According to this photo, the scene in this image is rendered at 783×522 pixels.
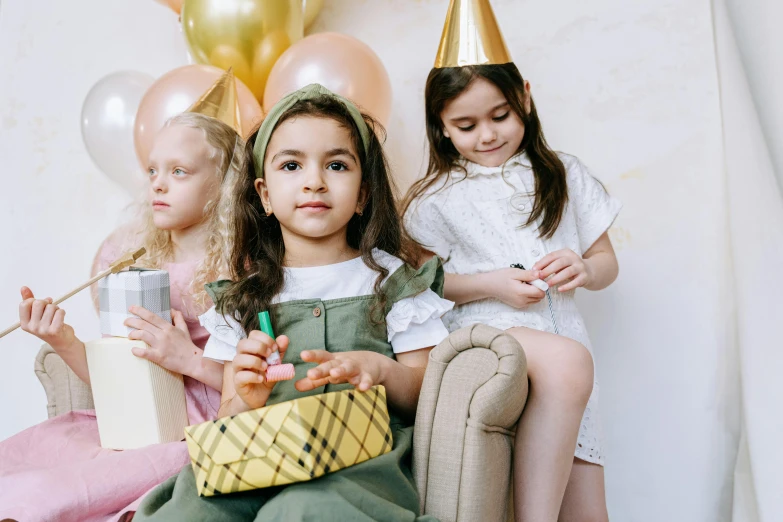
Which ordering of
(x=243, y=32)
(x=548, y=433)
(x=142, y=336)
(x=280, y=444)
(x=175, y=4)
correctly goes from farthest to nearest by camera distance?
1. (x=175, y=4)
2. (x=243, y=32)
3. (x=142, y=336)
4. (x=548, y=433)
5. (x=280, y=444)

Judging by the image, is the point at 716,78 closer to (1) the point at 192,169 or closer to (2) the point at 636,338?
(2) the point at 636,338

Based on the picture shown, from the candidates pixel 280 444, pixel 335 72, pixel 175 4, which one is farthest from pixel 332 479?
pixel 175 4

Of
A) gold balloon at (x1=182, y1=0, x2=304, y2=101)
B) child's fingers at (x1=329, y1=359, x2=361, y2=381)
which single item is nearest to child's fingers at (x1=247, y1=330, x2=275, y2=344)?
child's fingers at (x1=329, y1=359, x2=361, y2=381)

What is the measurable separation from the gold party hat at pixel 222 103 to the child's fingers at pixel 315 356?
0.72 metres

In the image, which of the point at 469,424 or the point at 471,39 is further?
the point at 471,39

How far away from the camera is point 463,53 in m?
1.41

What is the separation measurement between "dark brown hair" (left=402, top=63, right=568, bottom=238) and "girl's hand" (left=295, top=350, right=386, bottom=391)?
51 cm

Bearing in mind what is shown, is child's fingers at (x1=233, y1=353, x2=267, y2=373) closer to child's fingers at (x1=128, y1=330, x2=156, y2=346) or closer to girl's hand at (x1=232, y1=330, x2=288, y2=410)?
girl's hand at (x1=232, y1=330, x2=288, y2=410)

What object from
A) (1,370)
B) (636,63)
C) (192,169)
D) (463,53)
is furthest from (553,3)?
(1,370)

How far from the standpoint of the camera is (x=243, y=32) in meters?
1.75

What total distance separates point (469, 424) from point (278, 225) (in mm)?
533

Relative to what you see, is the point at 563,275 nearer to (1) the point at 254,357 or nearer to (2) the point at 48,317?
(1) the point at 254,357

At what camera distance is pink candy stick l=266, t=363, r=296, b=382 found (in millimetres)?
941

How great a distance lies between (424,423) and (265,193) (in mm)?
476
